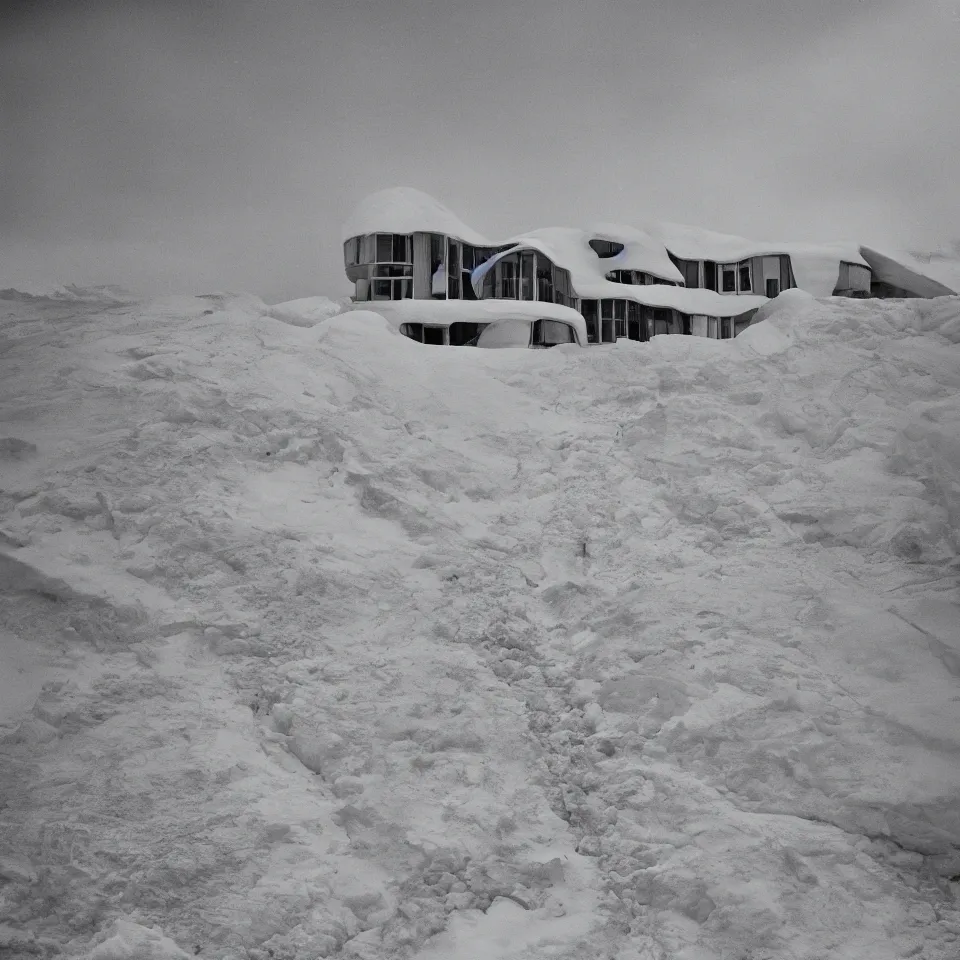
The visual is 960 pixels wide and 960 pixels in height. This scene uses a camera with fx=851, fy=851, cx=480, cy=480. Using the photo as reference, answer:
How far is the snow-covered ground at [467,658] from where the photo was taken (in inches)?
309

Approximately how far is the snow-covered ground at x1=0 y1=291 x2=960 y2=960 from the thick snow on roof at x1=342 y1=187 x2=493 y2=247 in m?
10.9

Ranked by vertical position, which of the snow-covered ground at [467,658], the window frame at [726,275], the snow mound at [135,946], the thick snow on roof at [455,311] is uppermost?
the window frame at [726,275]

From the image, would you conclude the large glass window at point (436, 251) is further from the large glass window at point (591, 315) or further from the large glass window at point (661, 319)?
the large glass window at point (661, 319)

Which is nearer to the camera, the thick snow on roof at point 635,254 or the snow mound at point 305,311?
the snow mound at point 305,311

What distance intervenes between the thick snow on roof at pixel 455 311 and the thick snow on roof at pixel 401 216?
4.94 m

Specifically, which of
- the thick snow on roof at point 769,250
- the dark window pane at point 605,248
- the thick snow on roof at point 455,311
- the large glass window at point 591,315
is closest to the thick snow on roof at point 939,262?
the thick snow on roof at point 769,250

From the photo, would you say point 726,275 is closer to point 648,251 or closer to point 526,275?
point 648,251

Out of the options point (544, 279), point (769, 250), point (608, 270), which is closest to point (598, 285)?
point (544, 279)

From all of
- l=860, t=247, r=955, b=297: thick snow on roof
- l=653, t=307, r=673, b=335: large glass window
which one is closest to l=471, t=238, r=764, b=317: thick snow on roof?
l=653, t=307, r=673, b=335: large glass window

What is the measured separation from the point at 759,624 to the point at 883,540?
9.27 feet

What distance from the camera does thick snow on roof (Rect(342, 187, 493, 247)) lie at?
26.0 metres

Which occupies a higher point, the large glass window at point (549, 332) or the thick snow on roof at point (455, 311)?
the thick snow on roof at point (455, 311)

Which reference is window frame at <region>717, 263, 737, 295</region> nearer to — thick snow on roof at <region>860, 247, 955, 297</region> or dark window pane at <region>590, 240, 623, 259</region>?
dark window pane at <region>590, 240, 623, 259</region>

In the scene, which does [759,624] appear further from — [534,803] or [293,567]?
[293,567]
